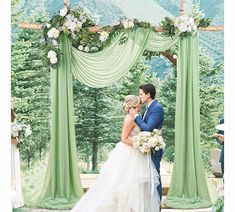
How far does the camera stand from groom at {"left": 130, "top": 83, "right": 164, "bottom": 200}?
22.1ft

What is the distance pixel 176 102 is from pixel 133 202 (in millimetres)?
900

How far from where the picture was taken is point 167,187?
→ 274 inches

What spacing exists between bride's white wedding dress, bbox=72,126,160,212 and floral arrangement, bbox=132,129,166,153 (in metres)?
0.07

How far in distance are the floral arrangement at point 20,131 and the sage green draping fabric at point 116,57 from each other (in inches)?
23.7

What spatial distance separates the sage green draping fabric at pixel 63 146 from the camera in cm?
695

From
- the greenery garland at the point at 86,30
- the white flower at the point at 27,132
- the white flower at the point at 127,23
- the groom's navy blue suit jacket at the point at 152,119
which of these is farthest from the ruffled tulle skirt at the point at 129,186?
the white flower at the point at 127,23

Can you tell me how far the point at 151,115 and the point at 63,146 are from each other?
2.56ft

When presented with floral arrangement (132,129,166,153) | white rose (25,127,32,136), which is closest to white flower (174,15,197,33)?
floral arrangement (132,129,166,153)

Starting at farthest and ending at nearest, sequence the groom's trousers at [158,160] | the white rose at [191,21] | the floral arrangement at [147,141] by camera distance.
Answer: the white rose at [191,21] → the groom's trousers at [158,160] → the floral arrangement at [147,141]

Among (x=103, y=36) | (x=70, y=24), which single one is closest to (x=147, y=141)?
(x=103, y=36)

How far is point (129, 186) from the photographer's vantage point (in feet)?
22.1

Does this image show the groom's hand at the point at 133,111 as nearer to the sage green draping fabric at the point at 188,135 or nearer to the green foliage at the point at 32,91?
the sage green draping fabric at the point at 188,135

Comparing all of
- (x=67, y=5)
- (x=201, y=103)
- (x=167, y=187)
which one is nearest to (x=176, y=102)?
(x=201, y=103)
